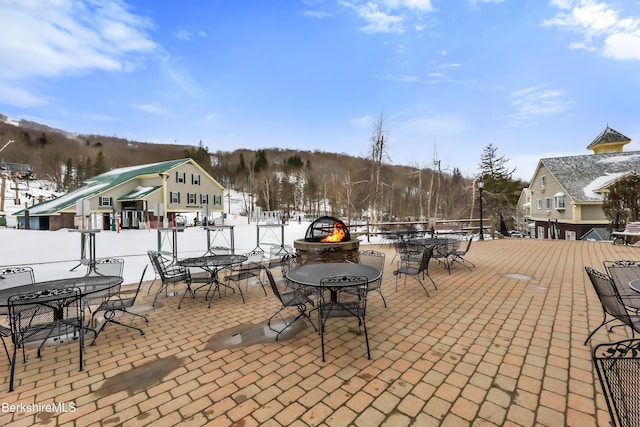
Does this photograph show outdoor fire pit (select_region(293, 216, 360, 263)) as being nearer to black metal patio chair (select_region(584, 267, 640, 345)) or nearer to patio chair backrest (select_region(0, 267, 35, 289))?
black metal patio chair (select_region(584, 267, 640, 345))

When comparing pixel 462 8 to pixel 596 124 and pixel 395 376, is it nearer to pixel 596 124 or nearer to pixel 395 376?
pixel 395 376

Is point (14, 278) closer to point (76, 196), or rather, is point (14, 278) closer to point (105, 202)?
point (105, 202)

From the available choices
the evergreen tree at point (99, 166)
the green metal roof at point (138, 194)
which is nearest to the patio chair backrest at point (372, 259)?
the green metal roof at point (138, 194)

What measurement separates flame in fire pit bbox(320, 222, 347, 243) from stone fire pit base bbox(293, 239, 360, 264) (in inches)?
15.1

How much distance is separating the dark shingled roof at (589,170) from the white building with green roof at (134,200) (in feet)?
97.4

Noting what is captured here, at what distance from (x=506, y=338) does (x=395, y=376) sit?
1509mm

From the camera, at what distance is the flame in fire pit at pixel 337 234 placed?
594 cm

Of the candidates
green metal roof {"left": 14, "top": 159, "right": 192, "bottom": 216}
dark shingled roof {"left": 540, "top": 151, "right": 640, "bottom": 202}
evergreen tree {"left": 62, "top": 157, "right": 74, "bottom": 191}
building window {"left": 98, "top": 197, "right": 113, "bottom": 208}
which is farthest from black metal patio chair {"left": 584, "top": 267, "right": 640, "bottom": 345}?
evergreen tree {"left": 62, "top": 157, "right": 74, "bottom": 191}

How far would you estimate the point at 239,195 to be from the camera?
202 feet

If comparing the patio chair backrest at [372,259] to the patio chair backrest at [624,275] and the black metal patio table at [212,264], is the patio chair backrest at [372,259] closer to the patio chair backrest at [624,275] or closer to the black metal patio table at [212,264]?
the black metal patio table at [212,264]

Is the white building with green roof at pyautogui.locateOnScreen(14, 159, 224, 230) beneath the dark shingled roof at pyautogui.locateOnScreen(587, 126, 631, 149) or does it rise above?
beneath

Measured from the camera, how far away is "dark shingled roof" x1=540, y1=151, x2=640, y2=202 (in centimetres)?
1878

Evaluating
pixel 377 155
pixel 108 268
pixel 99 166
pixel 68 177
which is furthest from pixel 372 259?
pixel 68 177

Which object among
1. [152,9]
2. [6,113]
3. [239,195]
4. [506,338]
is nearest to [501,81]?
[506,338]
